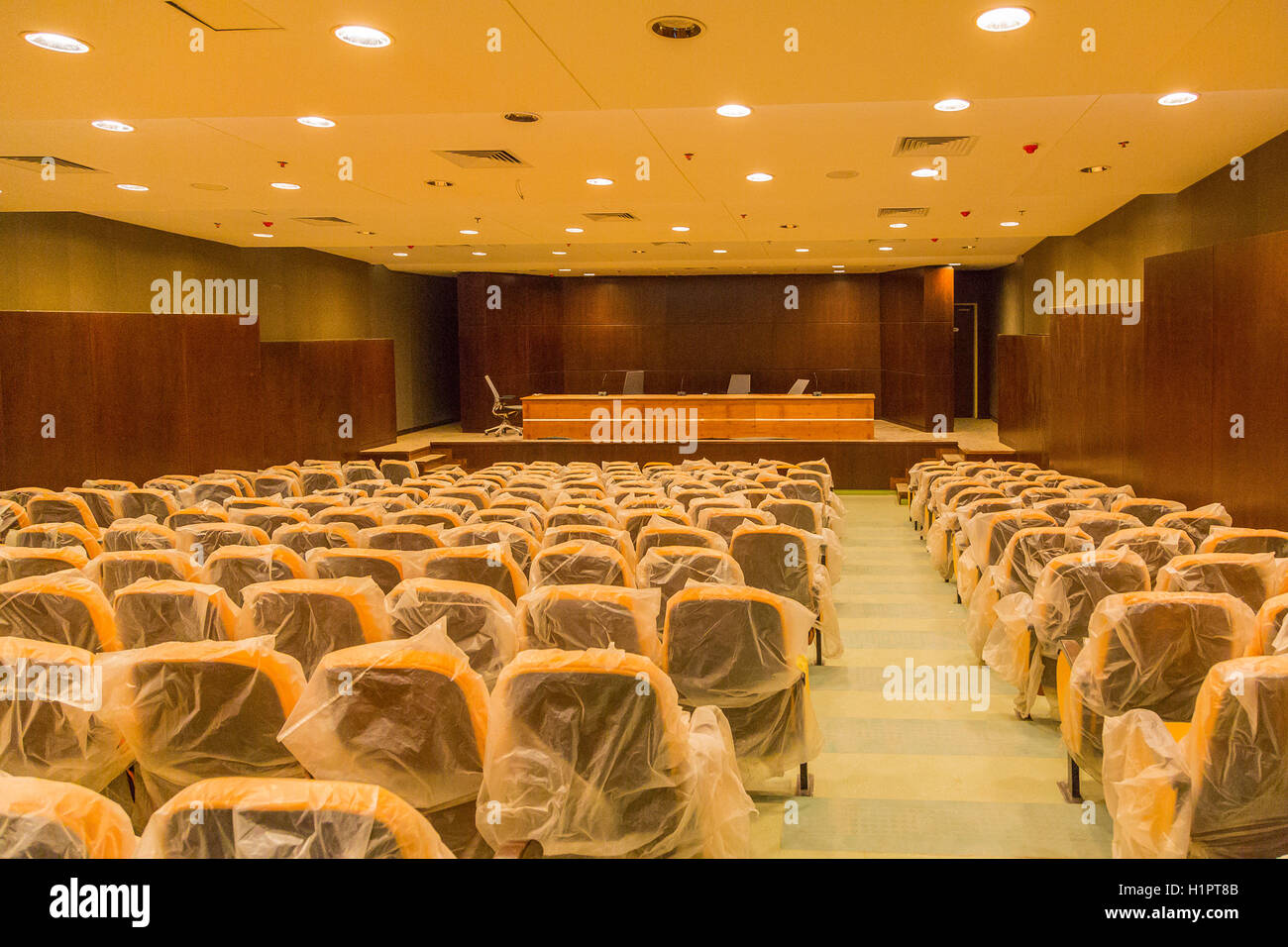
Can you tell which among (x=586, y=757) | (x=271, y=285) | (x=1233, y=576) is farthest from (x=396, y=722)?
(x=271, y=285)

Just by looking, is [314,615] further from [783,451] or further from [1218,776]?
[783,451]

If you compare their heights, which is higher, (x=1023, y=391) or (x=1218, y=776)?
(x=1023, y=391)

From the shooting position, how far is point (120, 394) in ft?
32.4

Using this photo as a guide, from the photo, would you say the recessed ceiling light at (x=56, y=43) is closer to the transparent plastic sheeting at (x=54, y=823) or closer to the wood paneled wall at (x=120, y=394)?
the transparent plastic sheeting at (x=54, y=823)

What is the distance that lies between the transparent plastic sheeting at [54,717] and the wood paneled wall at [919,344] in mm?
15102

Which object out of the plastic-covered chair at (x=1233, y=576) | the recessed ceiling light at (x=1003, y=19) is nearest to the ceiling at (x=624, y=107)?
the recessed ceiling light at (x=1003, y=19)

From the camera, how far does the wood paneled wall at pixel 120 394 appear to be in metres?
9.17

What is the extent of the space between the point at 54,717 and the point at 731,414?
12856mm

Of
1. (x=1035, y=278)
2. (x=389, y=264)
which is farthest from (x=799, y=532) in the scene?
(x=389, y=264)

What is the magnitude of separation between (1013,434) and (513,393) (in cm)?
899

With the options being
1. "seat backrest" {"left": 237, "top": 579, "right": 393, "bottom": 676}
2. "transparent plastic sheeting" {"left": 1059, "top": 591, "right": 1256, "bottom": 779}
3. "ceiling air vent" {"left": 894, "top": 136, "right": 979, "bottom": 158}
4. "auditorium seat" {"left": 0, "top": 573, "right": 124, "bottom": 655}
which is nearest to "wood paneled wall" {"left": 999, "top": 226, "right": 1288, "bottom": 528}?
"ceiling air vent" {"left": 894, "top": 136, "right": 979, "bottom": 158}

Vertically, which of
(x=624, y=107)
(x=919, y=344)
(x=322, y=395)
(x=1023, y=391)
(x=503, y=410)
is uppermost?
(x=624, y=107)
